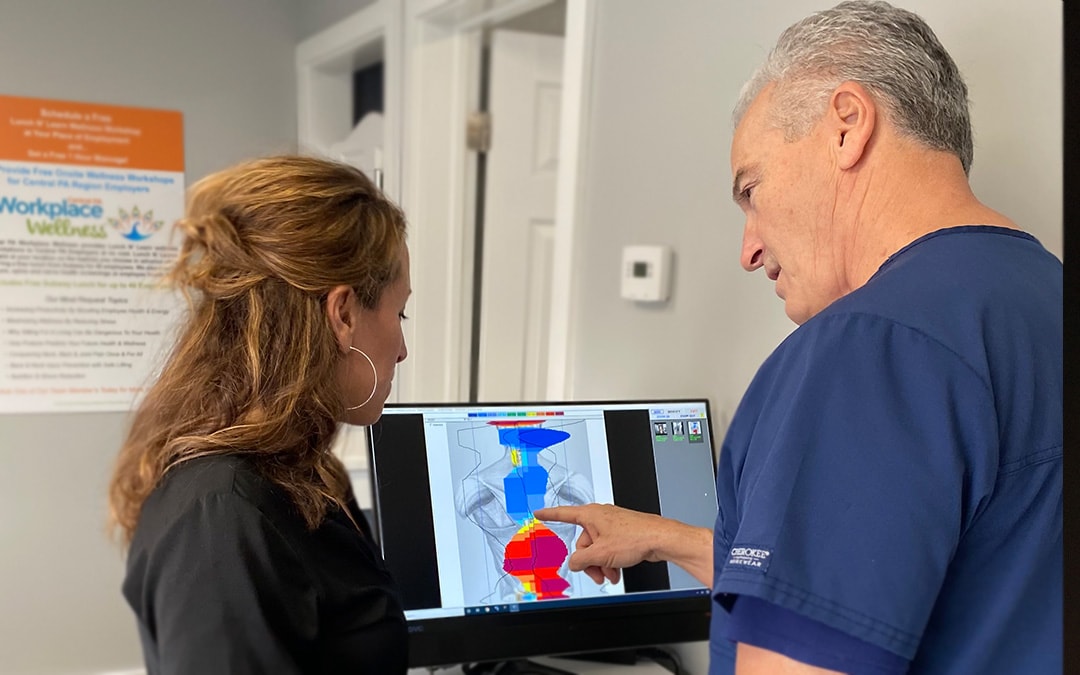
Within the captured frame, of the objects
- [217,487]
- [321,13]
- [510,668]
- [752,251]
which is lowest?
[510,668]

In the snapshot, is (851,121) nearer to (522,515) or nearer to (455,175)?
(522,515)

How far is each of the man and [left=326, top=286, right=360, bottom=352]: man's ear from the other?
17.5 inches

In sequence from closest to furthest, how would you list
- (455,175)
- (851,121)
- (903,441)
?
1. (903,441)
2. (851,121)
3. (455,175)

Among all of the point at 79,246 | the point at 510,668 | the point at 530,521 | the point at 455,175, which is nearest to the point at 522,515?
the point at 530,521

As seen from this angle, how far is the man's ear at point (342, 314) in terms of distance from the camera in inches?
37.7

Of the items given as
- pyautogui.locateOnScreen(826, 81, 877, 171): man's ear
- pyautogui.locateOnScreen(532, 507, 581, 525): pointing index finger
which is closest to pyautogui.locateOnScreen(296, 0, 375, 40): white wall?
pyautogui.locateOnScreen(532, 507, 581, 525): pointing index finger

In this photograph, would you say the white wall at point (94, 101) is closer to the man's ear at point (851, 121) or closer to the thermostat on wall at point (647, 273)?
the thermostat on wall at point (647, 273)

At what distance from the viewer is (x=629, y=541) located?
1.11 metres

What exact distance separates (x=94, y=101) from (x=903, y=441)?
7.68ft

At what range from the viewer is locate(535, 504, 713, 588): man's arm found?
1086 millimetres

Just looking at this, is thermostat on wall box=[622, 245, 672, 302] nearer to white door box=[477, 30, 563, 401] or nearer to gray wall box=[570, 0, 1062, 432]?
gray wall box=[570, 0, 1062, 432]

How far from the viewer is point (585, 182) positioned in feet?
5.28

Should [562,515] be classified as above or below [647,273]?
below

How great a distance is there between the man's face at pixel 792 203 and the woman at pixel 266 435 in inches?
16.2
